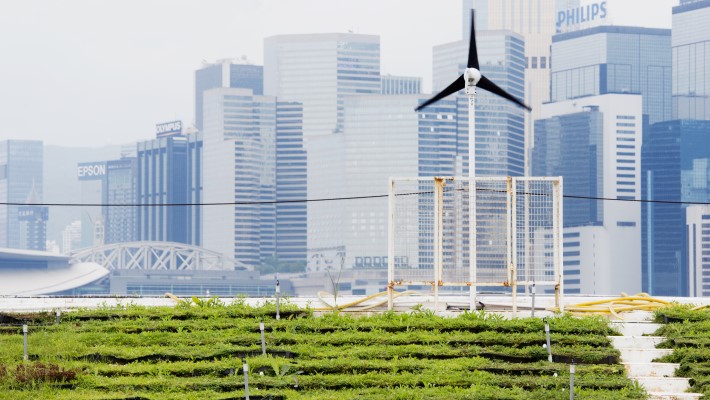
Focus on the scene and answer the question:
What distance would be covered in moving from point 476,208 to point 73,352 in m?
8.24

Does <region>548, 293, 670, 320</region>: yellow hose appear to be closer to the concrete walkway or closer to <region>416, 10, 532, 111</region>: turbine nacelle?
the concrete walkway

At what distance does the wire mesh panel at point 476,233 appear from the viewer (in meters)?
21.5

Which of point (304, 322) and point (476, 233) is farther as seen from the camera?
point (476, 233)

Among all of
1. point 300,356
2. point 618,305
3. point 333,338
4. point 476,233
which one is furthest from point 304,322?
point 618,305

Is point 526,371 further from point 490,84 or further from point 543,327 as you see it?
point 490,84

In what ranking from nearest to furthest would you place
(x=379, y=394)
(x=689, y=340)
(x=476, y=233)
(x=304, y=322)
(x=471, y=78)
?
(x=379, y=394), (x=689, y=340), (x=304, y=322), (x=476, y=233), (x=471, y=78)

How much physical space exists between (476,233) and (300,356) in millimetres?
5616

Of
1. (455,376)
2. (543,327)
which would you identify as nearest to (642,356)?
(543,327)

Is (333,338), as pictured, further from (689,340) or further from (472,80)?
(472,80)

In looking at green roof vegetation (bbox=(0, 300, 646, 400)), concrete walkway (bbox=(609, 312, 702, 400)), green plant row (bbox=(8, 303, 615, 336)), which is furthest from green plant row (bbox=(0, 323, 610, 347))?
concrete walkway (bbox=(609, 312, 702, 400))

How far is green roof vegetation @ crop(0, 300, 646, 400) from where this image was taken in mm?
15883

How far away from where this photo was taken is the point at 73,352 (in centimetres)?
1788

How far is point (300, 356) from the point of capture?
57.9ft

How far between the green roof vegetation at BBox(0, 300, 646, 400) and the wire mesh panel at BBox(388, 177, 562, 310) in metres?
1.29
